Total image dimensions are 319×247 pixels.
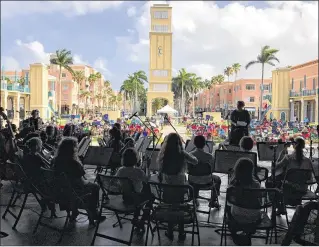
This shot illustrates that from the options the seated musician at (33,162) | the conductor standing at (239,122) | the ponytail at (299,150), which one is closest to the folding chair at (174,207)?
the seated musician at (33,162)

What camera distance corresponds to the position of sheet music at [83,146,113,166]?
602 centimetres

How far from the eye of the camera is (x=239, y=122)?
28.8 feet

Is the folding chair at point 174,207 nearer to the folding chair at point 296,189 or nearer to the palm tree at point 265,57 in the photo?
the folding chair at point 296,189

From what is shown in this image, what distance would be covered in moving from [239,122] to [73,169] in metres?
5.03

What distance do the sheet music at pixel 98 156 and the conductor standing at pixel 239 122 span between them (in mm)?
3767

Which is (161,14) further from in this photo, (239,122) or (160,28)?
(239,122)

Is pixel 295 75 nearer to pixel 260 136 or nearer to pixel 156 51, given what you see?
pixel 156 51

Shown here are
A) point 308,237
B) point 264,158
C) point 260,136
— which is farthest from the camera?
point 260,136

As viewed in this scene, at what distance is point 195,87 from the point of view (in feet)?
212

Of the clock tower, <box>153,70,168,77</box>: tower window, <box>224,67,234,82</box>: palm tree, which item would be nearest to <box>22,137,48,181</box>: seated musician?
the clock tower

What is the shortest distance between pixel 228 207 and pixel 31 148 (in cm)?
267

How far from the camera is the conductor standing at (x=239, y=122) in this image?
8766 mm

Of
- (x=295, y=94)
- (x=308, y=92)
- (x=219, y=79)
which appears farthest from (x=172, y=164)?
(x=219, y=79)

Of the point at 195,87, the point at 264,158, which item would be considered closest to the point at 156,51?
the point at 195,87
